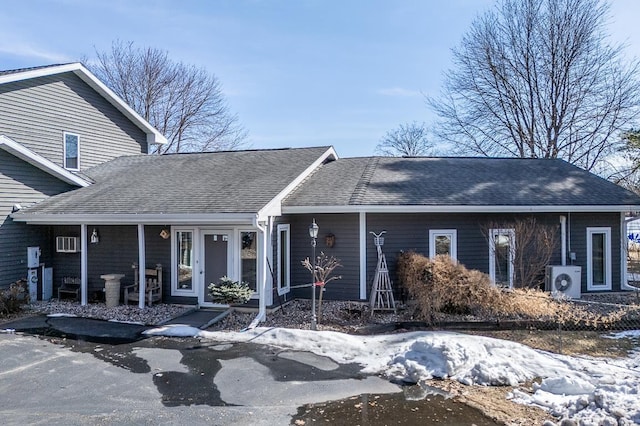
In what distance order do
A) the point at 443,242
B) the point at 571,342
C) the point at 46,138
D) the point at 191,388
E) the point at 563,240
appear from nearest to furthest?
1. the point at 191,388
2. the point at 571,342
3. the point at 443,242
4. the point at 563,240
5. the point at 46,138

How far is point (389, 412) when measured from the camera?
557 centimetres

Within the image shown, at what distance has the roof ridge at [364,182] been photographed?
1157cm

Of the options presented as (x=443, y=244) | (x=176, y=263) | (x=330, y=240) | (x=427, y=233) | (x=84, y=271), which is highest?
(x=427, y=233)

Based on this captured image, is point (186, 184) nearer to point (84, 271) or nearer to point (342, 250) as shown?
point (84, 271)

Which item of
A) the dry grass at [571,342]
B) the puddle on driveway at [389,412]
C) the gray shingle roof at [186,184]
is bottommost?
the puddle on driveway at [389,412]

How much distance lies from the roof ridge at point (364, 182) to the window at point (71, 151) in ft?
31.8

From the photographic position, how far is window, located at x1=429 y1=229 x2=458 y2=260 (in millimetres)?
11984

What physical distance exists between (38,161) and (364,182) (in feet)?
29.9

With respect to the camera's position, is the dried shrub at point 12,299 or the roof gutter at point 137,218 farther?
the dried shrub at point 12,299

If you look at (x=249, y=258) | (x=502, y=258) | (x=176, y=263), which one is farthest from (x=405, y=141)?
(x=176, y=263)

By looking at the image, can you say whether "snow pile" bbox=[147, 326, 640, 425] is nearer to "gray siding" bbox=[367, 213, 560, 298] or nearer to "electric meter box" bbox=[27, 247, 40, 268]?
"gray siding" bbox=[367, 213, 560, 298]

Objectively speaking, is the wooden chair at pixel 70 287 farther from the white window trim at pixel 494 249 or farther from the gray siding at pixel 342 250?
the white window trim at pixel 494 249

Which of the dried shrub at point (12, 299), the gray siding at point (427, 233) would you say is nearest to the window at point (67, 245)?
the dried shrub at point (12, 299)

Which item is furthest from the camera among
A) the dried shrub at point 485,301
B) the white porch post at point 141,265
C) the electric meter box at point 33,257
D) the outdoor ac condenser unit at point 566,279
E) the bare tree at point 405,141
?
the bare tree at point 405,141
